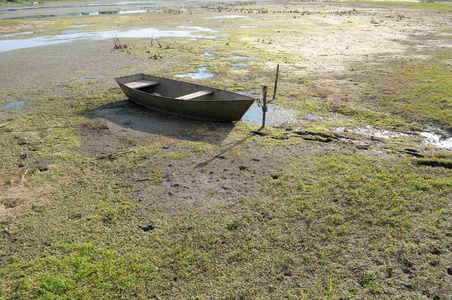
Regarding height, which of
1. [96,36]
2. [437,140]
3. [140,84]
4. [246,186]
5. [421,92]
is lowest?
[246,186]

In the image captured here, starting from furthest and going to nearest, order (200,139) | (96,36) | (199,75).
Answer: (96,36), (199,75), (200,139)

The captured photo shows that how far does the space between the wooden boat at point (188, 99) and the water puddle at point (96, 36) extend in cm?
1440

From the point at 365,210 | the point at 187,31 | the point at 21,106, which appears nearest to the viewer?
the point at 365,210

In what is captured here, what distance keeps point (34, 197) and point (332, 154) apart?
687cm

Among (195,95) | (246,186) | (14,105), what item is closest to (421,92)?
(195,95)

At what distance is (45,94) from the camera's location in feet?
41.0

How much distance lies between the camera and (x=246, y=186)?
21.3ft

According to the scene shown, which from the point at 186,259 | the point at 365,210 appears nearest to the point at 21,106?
the point at 186,259

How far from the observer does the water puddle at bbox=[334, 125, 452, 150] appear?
26.3 ft

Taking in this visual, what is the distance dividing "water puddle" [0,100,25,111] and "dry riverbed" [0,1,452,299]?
26 cm

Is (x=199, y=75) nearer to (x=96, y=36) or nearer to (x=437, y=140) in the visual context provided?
(x=437, y=140)

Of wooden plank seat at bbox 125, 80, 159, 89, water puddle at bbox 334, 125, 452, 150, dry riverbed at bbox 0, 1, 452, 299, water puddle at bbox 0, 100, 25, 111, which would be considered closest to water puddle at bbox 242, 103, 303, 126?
dry riverbed at bbox 0, 1, 452, 299

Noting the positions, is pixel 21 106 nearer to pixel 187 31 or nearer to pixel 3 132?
pixel 3 132

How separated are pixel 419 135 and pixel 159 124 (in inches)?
302
